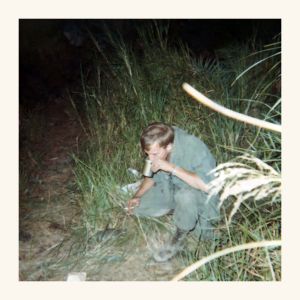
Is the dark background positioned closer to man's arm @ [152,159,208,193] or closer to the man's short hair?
the man's short hair

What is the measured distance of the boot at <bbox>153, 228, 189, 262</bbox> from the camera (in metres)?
2.91

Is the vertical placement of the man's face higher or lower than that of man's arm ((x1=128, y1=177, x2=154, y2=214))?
higher

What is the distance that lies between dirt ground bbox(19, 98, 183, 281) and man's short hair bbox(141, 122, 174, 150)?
75 cm

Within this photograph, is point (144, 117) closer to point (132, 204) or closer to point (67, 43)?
point (132, 204)

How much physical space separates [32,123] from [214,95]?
246 centimetres

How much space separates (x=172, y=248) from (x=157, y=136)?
2.51ft

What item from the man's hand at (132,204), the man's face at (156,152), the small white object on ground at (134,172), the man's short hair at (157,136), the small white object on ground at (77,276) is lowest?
the small white object on ground at (77,276)

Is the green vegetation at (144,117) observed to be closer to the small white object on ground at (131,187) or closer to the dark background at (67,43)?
the small white object on ground at (131,187)

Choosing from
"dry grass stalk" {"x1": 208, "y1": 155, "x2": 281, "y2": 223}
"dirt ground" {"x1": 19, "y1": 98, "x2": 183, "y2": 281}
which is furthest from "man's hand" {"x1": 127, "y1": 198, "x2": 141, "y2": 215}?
"dry grass stalk" {"x1": 208, "y1": 155, "x2": 281, "y2": 223}

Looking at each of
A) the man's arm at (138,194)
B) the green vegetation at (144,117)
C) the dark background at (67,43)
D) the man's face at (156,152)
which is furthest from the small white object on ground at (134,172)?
the dark background at (67,43)

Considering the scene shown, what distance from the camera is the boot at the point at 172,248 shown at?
2.91 m

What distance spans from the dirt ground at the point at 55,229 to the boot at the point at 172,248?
4 cm

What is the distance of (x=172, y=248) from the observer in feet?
9.62

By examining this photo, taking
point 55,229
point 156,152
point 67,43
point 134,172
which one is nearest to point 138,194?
point 134,172
